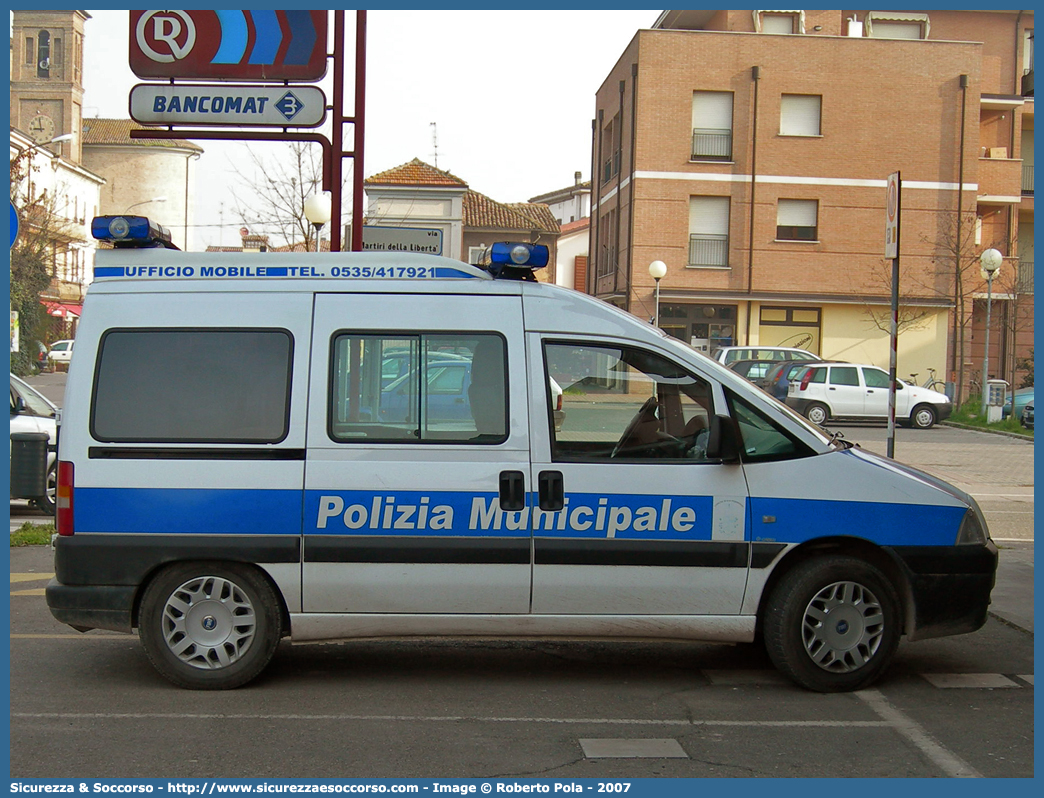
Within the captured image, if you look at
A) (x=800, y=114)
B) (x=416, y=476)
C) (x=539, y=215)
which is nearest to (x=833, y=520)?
(x=416, y=476)

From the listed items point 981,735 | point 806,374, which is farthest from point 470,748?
point 806,374

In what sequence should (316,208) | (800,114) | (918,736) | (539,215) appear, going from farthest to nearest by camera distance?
(539,215) → (800,114) → (316,208) → (918,736)

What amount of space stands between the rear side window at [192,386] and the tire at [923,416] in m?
25.2

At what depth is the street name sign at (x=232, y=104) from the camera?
433 inches

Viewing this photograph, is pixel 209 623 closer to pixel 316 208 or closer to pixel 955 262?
pixel 316 208

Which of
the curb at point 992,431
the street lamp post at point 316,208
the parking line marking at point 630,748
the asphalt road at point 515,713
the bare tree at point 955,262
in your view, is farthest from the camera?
the bare tree at point 955,262

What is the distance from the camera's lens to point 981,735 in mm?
5527

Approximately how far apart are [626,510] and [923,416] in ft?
80.5

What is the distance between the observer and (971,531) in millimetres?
6246

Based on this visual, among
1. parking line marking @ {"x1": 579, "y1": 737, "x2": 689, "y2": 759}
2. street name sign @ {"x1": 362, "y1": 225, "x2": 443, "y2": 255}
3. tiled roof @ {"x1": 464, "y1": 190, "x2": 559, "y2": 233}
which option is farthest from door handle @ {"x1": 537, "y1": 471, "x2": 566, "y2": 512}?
tiled roof @ {"x1": 464, "y1": 190, "x2": 559, "y2": 233}

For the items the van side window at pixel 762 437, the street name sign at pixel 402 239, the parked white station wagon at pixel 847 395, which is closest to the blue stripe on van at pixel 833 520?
the van side window at pixel 762 437

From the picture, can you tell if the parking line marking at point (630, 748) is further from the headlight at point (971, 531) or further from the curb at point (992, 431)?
the curb at point (992, 431)

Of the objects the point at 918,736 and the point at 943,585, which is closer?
the point at 918,736

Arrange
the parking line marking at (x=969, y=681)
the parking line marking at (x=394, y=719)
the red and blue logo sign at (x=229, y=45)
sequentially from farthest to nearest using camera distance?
the red and blue logo sign at (x=229, y=45) < the parking line marking at (x=969, y=681) < the parking line marking at (x=394, y=719)
